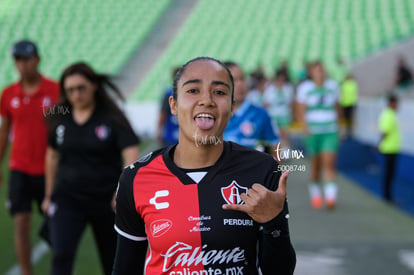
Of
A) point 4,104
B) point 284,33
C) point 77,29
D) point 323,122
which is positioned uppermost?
point 77,29

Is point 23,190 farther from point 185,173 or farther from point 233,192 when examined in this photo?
point 233,192

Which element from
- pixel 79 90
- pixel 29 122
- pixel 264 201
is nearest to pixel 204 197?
pixel 264 201

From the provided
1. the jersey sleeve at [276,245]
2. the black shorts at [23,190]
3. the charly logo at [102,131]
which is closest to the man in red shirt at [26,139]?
the black shorts at [23,190]

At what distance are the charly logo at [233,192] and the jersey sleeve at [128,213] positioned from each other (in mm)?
354

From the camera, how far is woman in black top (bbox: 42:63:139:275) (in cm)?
423

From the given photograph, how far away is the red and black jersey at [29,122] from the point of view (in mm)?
5215

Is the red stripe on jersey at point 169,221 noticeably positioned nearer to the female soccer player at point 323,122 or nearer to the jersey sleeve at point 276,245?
the jersey sleeve at point 276,245

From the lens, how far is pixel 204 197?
2.18 metres

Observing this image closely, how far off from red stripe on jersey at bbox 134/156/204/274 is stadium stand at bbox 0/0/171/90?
23.3 meters

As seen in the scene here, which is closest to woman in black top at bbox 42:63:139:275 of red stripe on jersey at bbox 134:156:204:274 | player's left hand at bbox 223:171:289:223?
red stripe on jersey at bbox 134:156:204:274

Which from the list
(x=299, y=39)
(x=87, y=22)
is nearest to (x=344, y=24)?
(x=299, y=39)

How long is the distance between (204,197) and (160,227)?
0.19m

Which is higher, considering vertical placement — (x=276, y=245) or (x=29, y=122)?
(x=29, y=122)

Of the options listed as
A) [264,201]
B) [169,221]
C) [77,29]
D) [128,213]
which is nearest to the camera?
[264,201]
